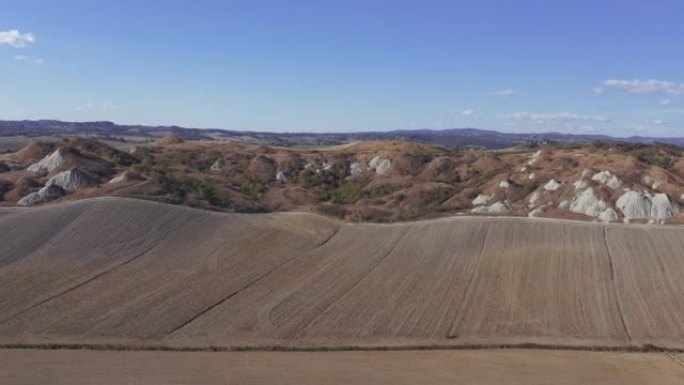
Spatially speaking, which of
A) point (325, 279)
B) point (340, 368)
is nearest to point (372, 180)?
point (325, 279)

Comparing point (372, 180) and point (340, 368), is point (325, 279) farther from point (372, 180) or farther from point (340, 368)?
point (372, 180)

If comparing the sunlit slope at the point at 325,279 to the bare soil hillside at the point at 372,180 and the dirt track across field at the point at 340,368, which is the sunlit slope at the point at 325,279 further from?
the bare soil hillside at the point at 372,180

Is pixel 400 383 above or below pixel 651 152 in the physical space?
below

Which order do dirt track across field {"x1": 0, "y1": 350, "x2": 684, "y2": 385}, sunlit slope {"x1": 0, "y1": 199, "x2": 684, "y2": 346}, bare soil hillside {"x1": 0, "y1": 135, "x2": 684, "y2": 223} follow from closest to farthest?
dirt track across field {"x1": 0, "y1": 350, "x2": 684, "y2": 385} → sunlit slope {"x1": 0, "y1": 199, "x2": 684, "y2": 346} → bare soil hillside {"x1": 0, "y1": 135, "x2": 684, "y2": 223}

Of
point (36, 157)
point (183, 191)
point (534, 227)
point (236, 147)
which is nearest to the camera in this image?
point (534, 227)

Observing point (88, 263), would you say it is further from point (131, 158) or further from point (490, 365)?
point (131, 158)

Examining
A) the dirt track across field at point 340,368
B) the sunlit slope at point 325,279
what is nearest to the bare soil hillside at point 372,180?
the sunlit slope at point 325,279

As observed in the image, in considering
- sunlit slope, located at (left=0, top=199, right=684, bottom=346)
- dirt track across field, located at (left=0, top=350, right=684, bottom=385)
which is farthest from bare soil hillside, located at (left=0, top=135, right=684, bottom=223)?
dirt track across field, located at (left=0, top=350, right=684, bottom=385)

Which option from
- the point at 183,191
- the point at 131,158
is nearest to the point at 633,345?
the point at 183,191

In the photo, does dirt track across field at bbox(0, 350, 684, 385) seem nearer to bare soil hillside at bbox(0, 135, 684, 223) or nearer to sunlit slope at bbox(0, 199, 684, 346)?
sunlit slope at bbox(0, 199, 684, 346)
